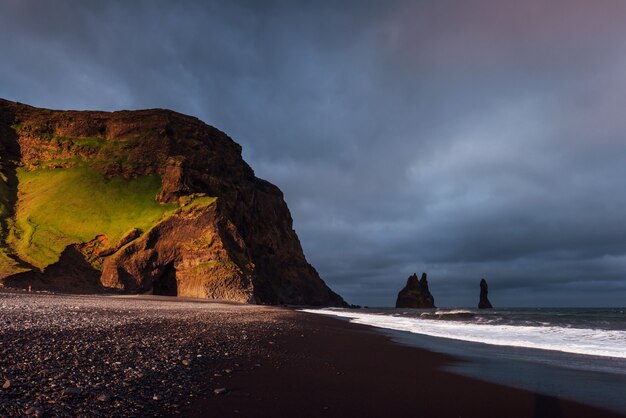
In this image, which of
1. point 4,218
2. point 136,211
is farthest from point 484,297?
point 4,218

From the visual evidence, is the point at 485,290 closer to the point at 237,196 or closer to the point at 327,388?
the point at 237,196

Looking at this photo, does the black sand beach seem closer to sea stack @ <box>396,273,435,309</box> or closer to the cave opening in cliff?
the cave opening in cliff

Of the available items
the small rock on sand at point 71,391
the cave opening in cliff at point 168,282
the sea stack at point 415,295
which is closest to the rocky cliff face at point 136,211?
the cave opening in cliff at point 168,282

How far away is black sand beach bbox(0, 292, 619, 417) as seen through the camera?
5320 mm

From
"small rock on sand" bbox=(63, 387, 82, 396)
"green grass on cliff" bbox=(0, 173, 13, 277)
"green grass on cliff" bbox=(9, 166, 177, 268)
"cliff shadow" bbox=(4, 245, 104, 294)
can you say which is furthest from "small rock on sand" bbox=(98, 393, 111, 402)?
"green grass on cliff" bbox=(9, 166, 177, 268)

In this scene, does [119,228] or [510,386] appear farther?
[119,228]

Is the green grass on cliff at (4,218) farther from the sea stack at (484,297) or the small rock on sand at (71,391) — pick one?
the sea stack at (484,297)

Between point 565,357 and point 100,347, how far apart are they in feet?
49.3

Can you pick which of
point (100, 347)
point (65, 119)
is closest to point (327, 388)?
point (100, 347)

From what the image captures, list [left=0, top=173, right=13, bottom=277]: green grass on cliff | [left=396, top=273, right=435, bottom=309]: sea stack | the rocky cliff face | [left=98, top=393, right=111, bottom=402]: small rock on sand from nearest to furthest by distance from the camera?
[left=98, top=393, right=111, bottom=402]: small rock on sand < [left=0, top=173, right=13, bottom=277]: green grass on cliff < the rocky cliff face < [left=396, top=273, right=435, bottom=309]: sea stack

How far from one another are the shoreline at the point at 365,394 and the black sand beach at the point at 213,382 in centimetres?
2

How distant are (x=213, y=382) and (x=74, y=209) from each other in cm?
7731

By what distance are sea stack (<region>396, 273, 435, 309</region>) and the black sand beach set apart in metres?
150

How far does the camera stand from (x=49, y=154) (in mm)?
88250
